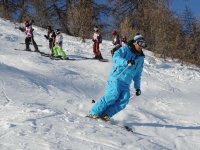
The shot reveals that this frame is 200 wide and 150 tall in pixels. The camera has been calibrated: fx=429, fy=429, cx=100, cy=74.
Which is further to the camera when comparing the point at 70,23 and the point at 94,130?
the point at 70,23

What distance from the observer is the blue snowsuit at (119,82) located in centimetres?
725

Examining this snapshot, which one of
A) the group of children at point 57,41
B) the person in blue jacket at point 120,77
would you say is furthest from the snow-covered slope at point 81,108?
the group of children at point 57,41

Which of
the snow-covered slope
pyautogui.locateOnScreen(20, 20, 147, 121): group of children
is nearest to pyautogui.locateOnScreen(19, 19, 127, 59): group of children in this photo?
the snow-covered slope

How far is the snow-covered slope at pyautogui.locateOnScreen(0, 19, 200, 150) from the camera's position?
5.68m

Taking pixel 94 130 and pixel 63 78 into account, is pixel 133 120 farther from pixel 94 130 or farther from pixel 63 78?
pixel 63 78

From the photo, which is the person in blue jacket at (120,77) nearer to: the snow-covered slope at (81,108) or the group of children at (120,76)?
the group of children at (120,76)

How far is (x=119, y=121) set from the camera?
25.9 feet

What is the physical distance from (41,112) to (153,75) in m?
9.35

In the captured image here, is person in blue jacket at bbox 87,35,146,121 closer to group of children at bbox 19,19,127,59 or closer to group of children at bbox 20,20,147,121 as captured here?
group of children at bbox 20,20,147,121

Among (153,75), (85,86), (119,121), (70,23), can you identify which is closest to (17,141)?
(119,121)

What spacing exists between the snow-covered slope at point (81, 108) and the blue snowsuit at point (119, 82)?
46 cm

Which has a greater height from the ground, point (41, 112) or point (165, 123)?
point (41, 112)

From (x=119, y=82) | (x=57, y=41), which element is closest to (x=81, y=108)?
(x=119, y=82)

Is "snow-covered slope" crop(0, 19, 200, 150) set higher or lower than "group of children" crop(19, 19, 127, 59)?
lower
